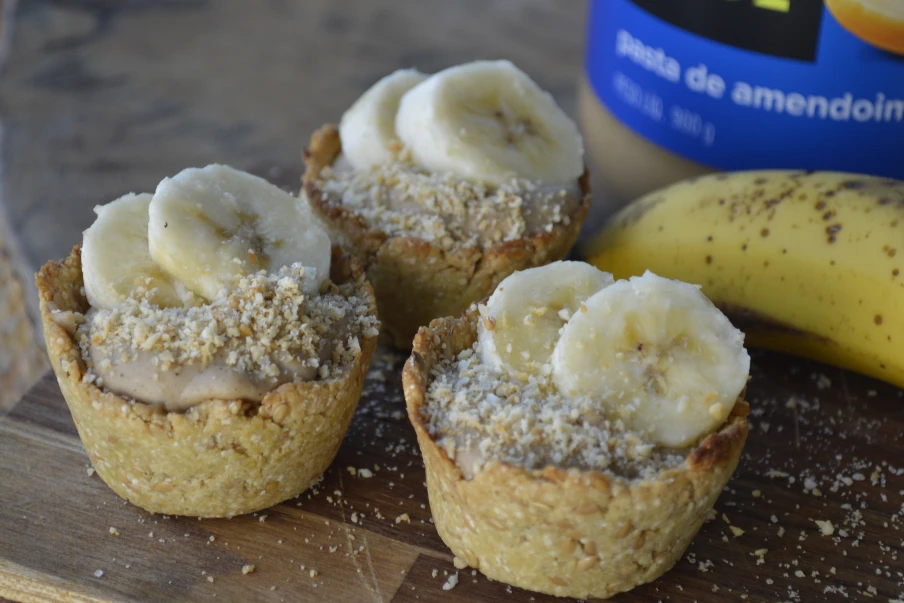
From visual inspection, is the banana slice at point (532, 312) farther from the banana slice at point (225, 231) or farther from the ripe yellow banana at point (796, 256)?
the ripe yellow banana at point (796, 256)

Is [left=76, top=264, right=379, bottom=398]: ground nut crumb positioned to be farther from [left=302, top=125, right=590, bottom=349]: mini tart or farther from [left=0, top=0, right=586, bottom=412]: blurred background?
[left=0, top=0, right=586, bottom=412]: blurred background

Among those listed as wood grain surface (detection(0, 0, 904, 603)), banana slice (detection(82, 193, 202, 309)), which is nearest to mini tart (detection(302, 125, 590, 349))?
wood grain surface (detection(0, 0, 904, 603))

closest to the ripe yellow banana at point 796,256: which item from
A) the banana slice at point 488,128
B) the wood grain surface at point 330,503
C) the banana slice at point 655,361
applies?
the wood grain surface at point 330,503

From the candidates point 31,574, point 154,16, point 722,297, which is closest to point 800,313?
point 722,297

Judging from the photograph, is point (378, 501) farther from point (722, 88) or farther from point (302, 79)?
point (302, 79)

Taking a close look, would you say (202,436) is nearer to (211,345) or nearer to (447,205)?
(211,345)
